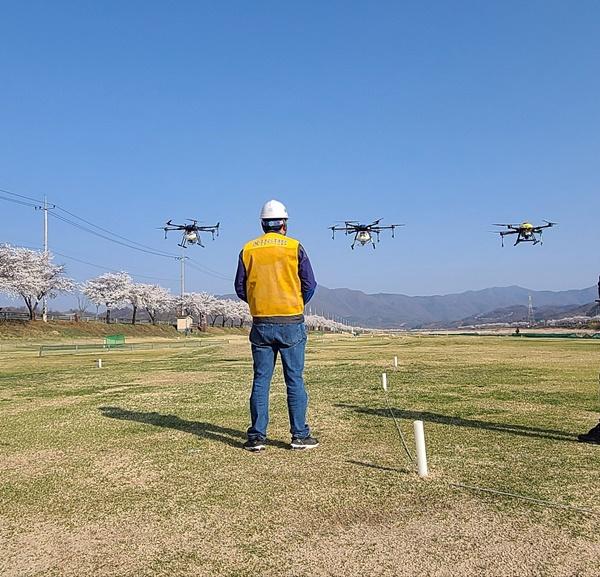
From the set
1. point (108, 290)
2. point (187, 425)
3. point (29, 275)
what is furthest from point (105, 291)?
point (187, 425)

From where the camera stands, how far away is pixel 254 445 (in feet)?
18.7

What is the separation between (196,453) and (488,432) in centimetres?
344

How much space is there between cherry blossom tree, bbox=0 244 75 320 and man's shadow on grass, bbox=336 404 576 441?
253 ft

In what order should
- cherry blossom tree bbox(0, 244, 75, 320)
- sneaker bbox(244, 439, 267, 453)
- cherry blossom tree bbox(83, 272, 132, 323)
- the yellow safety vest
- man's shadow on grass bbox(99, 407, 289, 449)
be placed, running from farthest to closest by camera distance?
cherry blossom tree bbox(83, 272, 132, 323), cherry blossom tree bbox(0, 244, 75, 320), man's shadow on grass bbox(99, 407, 289, 449), the yellow safety vest, sneaker bbox(244, 439, 267, 453)

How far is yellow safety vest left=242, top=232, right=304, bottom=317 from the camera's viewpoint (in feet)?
19.5

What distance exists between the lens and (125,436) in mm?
6613

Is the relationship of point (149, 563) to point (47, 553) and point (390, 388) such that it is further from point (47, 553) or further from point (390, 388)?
point (390, 388)

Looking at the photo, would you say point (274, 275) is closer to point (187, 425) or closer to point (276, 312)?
point (276, 312)

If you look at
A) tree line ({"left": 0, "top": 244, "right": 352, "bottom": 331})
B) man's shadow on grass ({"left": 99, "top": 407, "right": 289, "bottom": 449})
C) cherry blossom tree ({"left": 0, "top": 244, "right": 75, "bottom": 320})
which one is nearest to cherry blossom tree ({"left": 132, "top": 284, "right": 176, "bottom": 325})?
tree line ({"left": 0, "top": 244, "right": 352, "bottom": 331})

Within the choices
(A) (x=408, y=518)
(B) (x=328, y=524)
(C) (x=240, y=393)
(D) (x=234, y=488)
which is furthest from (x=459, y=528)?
(C) (x=240, y=393)

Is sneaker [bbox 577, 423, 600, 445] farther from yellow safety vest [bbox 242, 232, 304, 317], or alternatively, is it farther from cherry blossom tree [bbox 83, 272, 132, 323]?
cherry blossom tree [bbox 83, 272, 132, 323]

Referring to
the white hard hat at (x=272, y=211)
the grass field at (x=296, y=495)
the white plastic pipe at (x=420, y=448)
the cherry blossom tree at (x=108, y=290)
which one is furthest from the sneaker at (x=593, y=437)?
the cherry blossom tree at (x=108, y=290)

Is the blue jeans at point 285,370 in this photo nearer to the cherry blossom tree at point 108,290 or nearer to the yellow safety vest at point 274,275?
the yellow safety vest at point 274,275

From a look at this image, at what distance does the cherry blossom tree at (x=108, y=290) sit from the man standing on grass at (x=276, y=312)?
108 meters
